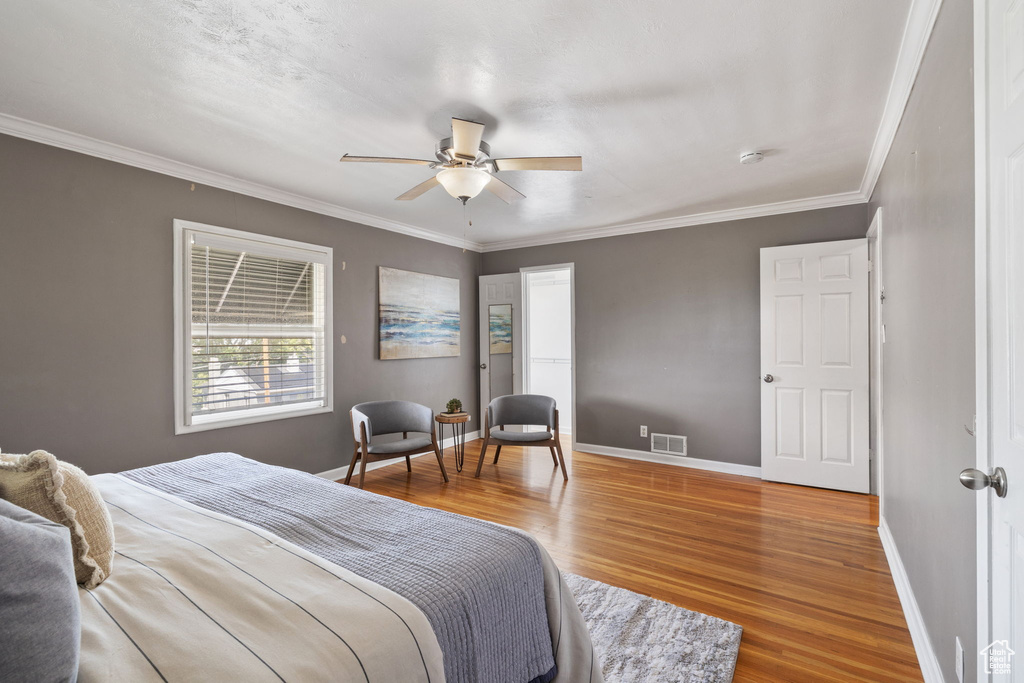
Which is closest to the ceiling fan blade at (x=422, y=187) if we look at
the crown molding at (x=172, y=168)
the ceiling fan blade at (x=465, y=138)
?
the ceiling fan blade at (x=465, y=138)

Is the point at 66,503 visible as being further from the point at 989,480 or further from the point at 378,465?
the point at 378,465

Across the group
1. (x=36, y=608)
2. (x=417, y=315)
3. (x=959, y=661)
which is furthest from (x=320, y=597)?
(x=417, y=315)

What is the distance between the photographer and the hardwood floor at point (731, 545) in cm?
203

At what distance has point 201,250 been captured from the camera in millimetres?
3504

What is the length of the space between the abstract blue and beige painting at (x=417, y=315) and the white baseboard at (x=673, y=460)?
1950 mm

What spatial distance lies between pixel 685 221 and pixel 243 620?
4.75 meters

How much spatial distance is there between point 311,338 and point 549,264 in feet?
9.15

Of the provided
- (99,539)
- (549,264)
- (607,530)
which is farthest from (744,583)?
(549,264)

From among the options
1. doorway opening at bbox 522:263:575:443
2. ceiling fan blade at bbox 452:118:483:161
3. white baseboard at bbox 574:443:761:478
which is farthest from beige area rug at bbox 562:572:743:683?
doorway opening at bbox 522:263:575:443

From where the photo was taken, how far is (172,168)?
3309mm

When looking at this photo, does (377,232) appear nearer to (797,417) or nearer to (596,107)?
(596,107)

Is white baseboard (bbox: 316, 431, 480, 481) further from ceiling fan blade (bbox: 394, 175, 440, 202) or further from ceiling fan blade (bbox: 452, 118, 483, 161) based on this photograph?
ceiling fan blade (bbox: 452, 118, 483, 161)

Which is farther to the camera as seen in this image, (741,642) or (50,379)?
(50,379)

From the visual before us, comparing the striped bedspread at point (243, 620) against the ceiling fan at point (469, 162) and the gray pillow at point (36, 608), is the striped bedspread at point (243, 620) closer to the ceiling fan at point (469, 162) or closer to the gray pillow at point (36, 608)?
the gray pillow at point (36, 608)
